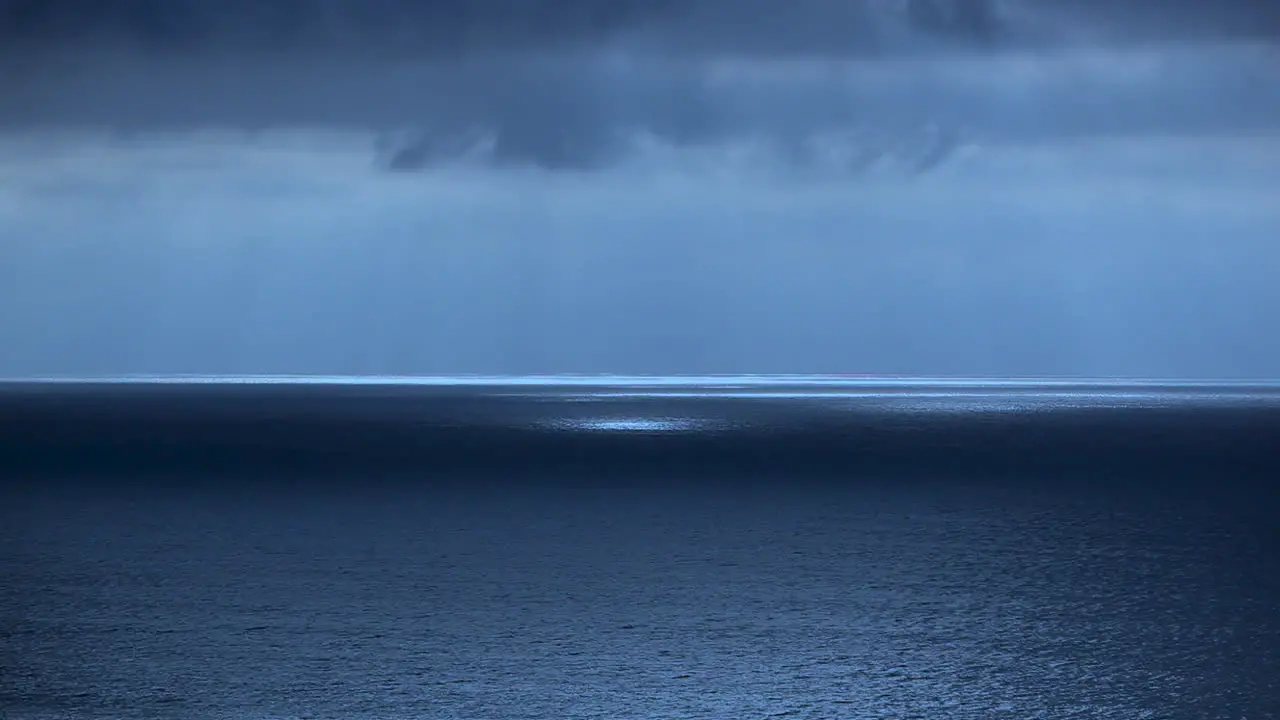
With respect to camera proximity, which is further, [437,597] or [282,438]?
[282,438]

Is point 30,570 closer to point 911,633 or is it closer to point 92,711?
point 92,711

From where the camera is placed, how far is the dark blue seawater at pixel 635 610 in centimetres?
1221

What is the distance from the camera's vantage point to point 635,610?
16.5 meters

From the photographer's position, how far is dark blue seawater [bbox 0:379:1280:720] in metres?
12.2

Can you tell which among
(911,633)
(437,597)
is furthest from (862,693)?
(437,597)

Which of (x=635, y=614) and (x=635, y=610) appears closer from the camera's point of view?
(x=635, y=614)

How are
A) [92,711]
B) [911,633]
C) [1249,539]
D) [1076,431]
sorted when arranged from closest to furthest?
[92,711]
[911,633]
[1249,539]
[1076,431]

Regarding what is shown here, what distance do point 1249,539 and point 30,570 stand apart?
1793 cm

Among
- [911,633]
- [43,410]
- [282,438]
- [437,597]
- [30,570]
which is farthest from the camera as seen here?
[43,410]

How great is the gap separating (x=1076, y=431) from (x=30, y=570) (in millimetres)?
59594

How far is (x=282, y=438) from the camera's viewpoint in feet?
200

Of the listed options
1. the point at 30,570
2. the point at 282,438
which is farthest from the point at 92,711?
the point at 282,438

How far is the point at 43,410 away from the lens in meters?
104

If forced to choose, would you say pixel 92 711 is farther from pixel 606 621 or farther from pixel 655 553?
pixel 655 553
